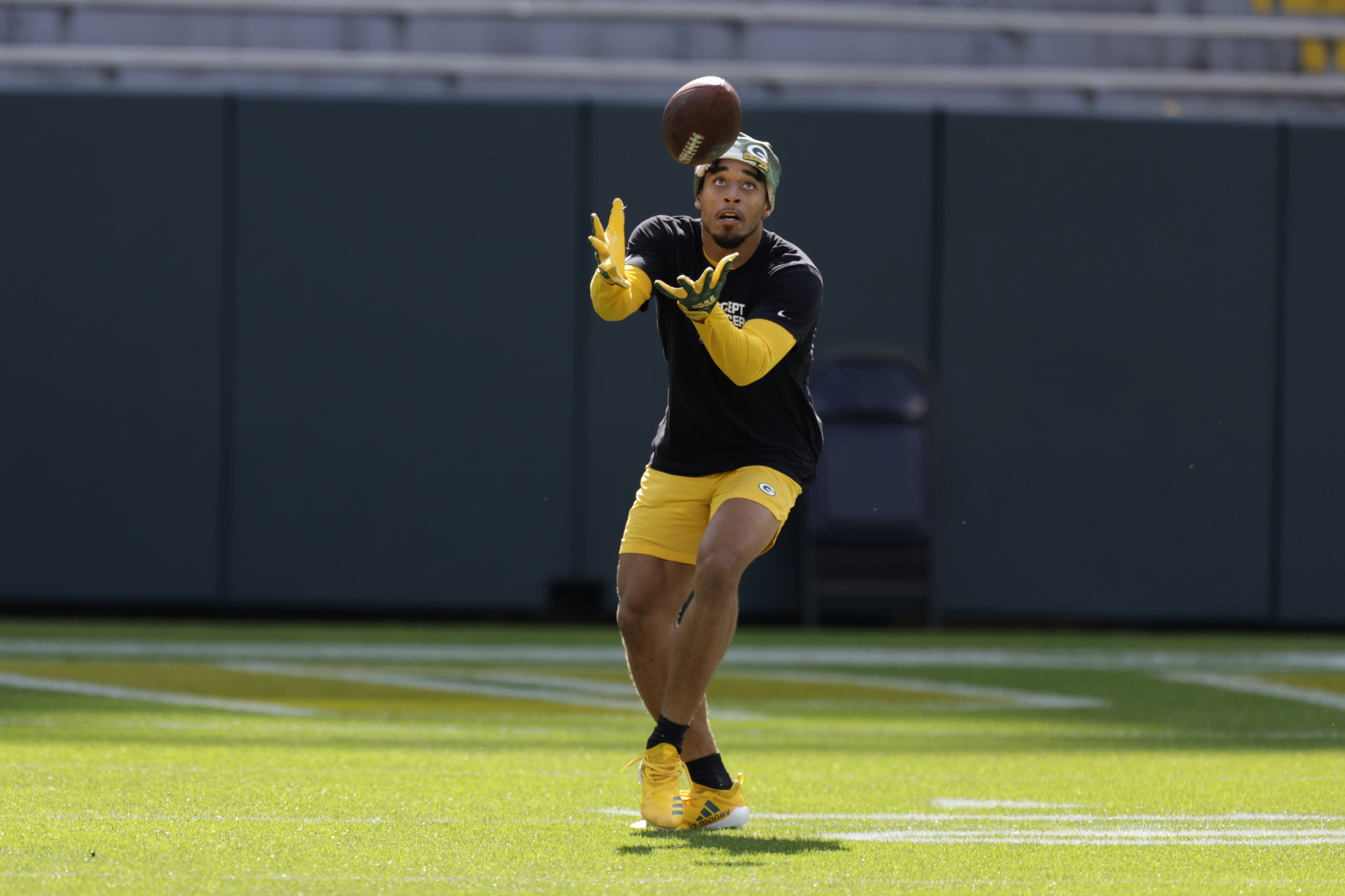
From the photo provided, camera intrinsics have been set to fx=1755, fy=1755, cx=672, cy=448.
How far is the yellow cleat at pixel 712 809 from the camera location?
4734mm

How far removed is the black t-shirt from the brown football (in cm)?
20

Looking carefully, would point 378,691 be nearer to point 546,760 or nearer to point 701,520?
point 546,760

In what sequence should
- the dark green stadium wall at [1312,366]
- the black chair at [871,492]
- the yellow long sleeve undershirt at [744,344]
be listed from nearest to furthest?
1. the yellow long sleeve undershirt at [744,344]
2. the black chair at [871,492]
3. the dark green stadium wall at [1312,366]

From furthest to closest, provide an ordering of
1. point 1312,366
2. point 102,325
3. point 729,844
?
point 1312,366 < point 102,325 < point 729,844

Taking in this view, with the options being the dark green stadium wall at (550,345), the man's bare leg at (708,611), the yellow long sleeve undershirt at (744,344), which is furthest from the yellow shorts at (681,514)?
the dark green stadium wall at (550,345)

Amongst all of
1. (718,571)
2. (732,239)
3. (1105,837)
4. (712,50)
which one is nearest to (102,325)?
(712,50)

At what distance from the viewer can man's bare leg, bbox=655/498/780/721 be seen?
4.68 meters

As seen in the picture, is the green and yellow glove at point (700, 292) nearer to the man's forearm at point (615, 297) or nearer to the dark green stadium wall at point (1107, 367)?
the man's forearm at point (615, 297)

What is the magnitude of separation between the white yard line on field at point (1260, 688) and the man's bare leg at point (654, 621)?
4378 mm

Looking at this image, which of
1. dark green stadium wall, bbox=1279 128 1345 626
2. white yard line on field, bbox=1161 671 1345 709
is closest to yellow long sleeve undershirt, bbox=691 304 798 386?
white yard line on field, bbox=1161 671 1345 709

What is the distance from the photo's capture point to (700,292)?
4387mm

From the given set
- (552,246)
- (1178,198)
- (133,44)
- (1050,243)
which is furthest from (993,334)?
(133,44)

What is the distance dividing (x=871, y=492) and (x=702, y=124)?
7271 millimetres

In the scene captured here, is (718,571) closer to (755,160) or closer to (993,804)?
(755,160)
